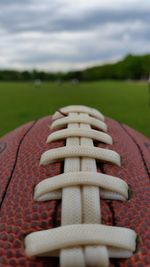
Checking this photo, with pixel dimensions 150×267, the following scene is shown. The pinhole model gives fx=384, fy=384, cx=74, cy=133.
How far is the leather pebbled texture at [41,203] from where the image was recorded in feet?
2.46

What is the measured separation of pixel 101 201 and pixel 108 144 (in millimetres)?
331

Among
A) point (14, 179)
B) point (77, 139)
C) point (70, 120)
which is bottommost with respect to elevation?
point (14, 179)

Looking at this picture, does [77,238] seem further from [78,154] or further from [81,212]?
[78,154]

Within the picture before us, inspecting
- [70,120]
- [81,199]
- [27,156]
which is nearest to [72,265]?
[81,199]

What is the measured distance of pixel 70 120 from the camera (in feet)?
3.98

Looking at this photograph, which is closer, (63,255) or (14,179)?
(63,255)

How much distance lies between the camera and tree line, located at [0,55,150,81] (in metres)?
57.5

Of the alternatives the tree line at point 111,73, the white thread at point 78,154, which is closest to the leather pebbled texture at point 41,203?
the white thread at point 78,154

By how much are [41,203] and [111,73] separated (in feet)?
215

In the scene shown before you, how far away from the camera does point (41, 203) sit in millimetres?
853

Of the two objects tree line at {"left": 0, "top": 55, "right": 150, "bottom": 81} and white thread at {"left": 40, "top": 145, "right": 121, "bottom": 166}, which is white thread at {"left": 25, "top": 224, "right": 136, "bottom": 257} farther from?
tree line at {"left": 0, "top": 55, "right": 150, "bottom": 81}

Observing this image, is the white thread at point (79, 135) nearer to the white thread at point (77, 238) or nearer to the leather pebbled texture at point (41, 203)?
the leather pebbled texture at point (41, 203)

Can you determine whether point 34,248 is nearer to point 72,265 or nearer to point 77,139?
point 72,265

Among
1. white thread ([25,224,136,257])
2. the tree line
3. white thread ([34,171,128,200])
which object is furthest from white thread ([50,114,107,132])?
the tree line
